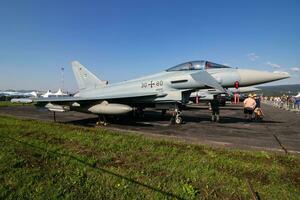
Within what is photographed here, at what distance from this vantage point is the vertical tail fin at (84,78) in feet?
49.1

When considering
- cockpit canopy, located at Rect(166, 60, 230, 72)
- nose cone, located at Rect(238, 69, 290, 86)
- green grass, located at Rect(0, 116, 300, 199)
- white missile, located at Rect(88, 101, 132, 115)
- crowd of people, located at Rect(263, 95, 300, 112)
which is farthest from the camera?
crowd of people, located at Rect(263, 95, 300, 112)

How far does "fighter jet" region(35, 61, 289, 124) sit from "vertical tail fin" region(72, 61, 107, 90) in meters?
2.53


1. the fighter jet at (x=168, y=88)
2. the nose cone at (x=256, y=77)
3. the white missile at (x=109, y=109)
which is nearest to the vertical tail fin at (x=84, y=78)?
the fighter jet at (x=168, y=88)

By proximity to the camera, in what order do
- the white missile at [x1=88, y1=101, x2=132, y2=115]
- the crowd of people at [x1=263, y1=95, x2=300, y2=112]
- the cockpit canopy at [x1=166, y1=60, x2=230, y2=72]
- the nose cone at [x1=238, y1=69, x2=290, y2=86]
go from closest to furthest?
the nose cone at [x1=238, y1=69, x2=290, y2=86], the white missile at [x1=88, y1=101, x2=132, y2=115], the cockpit canopy at [x1=166, y1=60, x2=230, y2=72], the crowd of people at [x1=263, y1=95, x2=300, y2=112]

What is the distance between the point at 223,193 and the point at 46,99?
1002 cm

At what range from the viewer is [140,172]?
14.0 feet

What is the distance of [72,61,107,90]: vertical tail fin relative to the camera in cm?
1498

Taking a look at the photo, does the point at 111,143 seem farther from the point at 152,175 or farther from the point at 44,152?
the point at 152,175

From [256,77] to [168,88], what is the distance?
13.5 ft

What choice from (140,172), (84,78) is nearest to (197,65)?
(140,172)

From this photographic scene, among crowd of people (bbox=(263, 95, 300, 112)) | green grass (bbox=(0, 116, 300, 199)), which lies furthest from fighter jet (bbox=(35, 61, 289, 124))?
crowd of people (bbox=(263, 95, 300, 112))

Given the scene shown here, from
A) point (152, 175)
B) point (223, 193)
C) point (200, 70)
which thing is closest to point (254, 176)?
point (223, 193)

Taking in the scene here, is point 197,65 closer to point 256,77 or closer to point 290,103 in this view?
point 256,77

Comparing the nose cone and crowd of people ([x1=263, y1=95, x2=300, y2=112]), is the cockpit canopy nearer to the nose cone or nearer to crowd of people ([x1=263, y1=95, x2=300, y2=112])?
the nose cone
